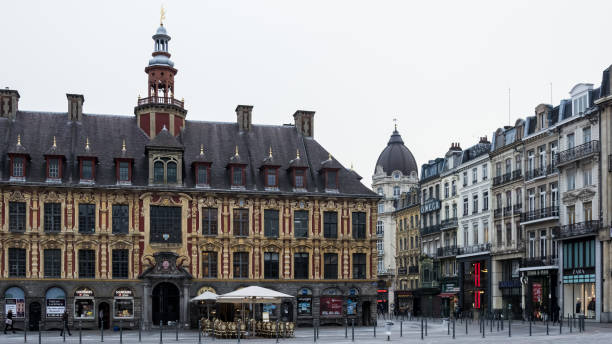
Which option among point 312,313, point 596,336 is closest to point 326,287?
point 312,313

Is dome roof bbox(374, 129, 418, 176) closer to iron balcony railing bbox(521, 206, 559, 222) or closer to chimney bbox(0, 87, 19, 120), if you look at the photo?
iron balcony railing bbox(521, 206, 559, 222)

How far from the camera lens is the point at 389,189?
122 metres

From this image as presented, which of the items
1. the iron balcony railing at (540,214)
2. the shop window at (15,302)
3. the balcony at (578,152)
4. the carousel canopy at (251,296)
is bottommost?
the shop window at (15,302)

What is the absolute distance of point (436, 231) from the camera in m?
89.3

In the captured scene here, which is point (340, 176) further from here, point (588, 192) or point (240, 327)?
point (240, 327)

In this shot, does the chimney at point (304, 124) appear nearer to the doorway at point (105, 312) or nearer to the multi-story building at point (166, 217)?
the multi-story building at point (166, 217)

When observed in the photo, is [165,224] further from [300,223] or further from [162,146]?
[300,223]

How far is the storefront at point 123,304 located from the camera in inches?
2373

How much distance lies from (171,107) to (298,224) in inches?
497

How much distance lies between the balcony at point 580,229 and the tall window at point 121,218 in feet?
98.5

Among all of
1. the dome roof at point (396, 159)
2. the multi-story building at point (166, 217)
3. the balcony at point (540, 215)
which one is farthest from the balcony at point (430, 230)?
the dome roof at point (396, 159)

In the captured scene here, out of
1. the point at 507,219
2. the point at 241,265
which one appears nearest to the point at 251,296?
the point at 241,265

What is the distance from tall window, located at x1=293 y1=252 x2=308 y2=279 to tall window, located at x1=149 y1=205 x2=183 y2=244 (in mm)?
8413

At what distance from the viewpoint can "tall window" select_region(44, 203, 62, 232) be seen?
59844 mm
